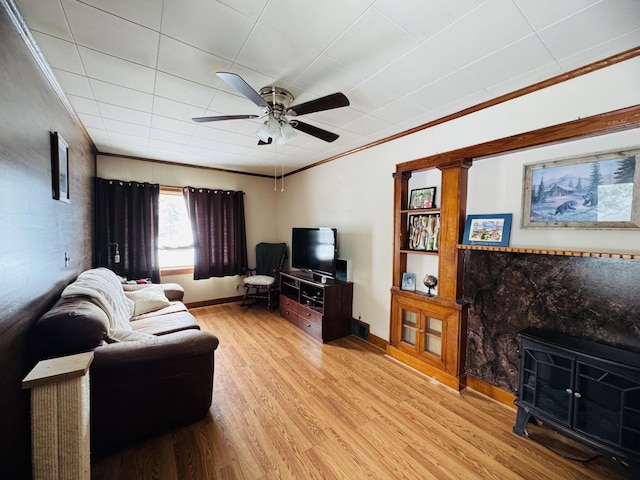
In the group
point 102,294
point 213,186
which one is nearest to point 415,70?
point 102,294

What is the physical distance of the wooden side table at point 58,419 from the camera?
45.3 inches

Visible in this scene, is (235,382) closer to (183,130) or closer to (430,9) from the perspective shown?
(183,130)

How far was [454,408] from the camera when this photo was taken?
2.12m

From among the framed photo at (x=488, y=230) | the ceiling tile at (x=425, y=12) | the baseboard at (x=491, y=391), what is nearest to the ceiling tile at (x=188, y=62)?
the ceiling tile at (x=425, y=12)

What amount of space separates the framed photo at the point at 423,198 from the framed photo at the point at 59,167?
120 inches

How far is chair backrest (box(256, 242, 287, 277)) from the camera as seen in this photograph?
196 inches

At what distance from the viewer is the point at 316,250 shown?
3844 millimetres

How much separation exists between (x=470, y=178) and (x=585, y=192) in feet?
2.55

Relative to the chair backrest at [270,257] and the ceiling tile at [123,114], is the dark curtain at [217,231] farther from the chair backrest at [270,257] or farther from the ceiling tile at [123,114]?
the ceiling tile at [123,114]

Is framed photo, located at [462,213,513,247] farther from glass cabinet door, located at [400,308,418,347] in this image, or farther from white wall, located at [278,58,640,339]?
glass cabinet door, located at [400,308,418,347]

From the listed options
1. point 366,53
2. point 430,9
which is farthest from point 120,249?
point 430,9

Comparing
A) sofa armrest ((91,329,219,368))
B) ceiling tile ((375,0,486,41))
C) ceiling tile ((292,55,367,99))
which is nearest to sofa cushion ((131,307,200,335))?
sofa armrest ((91,329,219,368))

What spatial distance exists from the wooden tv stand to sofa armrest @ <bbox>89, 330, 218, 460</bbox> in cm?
163

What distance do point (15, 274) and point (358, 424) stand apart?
2.25 m
